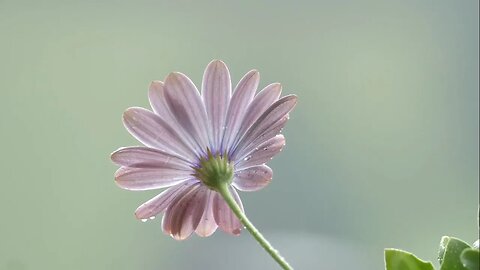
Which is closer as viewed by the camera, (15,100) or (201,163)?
(201,163)

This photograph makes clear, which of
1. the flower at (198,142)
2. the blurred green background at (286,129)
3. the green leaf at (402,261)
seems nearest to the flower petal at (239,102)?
the flower at (198,142)

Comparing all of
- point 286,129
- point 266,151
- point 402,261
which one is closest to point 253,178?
point 266,151

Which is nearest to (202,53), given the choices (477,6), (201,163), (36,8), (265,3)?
(265,3)

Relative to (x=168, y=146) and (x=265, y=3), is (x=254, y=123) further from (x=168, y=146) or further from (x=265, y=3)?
(x=265, y=3)

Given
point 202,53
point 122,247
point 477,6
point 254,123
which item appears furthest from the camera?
point 477,6

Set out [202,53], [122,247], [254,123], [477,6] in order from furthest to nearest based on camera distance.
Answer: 1. [477,6]
2. [202,53]
3. [122,247]
4. [254,123]

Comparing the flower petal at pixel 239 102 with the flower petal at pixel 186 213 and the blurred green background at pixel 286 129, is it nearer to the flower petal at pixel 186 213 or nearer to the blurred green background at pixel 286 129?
the flower petal at pixel 186 213

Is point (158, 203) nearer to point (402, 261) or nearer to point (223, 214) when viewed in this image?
point (223, 214)
